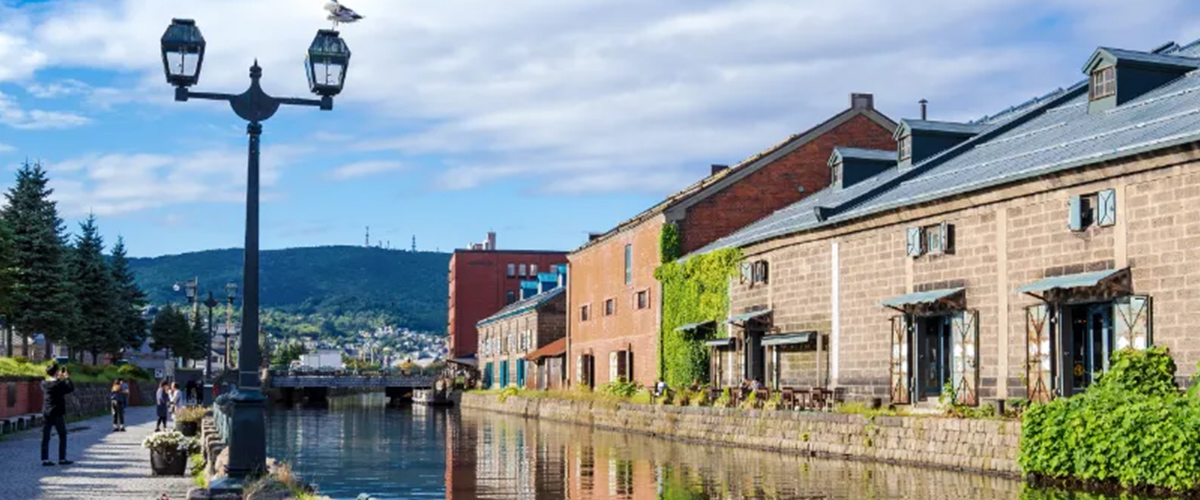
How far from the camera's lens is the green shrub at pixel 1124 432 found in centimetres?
1936

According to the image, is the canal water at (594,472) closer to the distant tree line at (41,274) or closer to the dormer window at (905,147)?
the dormer window at (905,147)

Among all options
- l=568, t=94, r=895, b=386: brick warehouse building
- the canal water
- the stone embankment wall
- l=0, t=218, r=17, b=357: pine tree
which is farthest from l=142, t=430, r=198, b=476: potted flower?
l=0, t=218, r=17, b=357: pine tree

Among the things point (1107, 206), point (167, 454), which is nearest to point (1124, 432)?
point (1107, 206)

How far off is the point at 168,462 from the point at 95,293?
54543 mm

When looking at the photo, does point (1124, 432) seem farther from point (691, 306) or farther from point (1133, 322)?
point (691, 306)

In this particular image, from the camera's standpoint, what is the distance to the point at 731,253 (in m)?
43.7

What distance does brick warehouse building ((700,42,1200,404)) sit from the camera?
24.4m

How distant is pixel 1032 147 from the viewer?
102 feet

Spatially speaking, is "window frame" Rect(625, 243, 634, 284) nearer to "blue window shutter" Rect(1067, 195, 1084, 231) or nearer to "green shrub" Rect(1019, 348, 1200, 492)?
"blue window shutter" Rect(1067, 195, 1084, 231)

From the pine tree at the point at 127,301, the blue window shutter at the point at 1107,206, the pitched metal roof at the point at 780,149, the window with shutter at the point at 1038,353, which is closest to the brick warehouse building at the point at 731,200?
the pitched metal roof at the point at 780,149

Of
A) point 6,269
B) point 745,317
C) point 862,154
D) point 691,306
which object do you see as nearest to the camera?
point 745,317

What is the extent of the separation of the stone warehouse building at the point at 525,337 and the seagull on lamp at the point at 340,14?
5640 centimetres

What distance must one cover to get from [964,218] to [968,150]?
282 inches

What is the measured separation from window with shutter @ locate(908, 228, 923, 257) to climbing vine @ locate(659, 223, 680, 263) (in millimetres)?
18684
